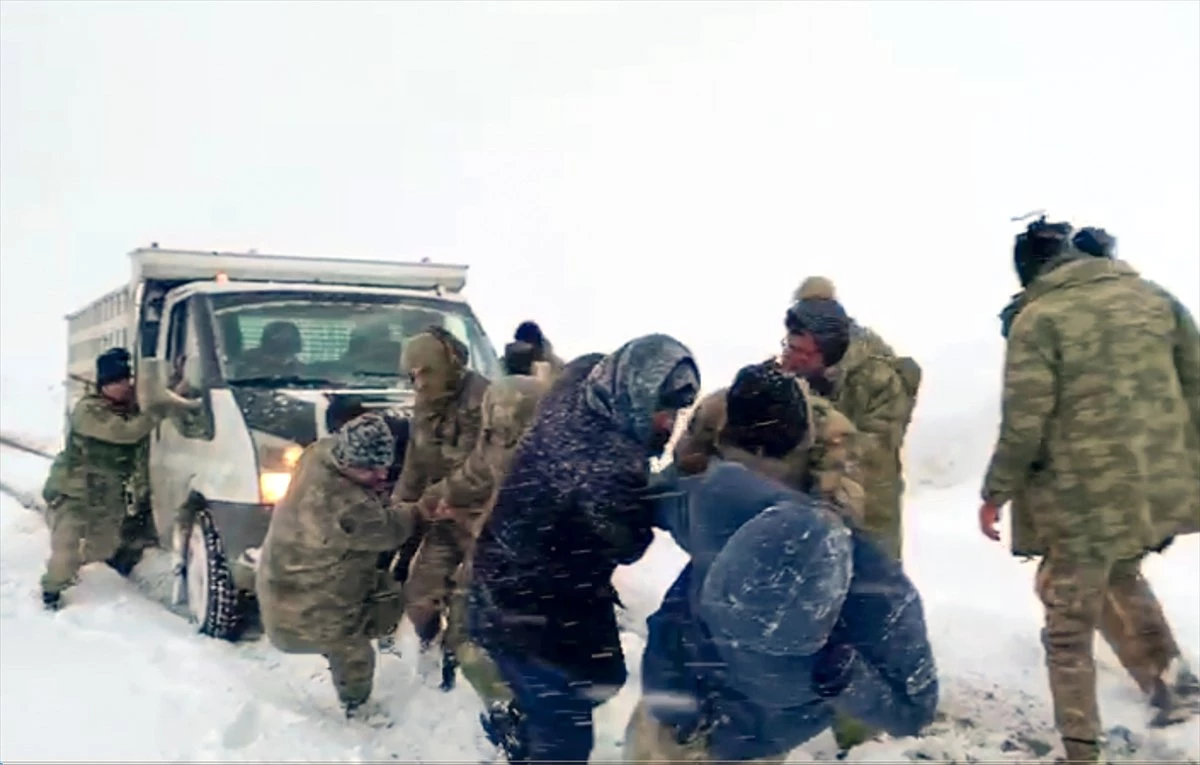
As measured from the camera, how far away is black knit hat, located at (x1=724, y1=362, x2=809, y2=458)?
10.4ft

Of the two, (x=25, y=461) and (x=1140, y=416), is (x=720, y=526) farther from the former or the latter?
(x=25, y=461)

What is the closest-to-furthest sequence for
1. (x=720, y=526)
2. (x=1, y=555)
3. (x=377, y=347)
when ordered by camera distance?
1. (x=720, y=526)
2. (x=377, y=347)
3. (x=1, y=555)

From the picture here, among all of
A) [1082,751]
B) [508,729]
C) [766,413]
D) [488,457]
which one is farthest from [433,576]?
[766,413]

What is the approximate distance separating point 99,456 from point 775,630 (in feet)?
21.2

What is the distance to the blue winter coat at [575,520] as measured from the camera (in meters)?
3.55

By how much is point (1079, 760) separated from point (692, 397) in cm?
226

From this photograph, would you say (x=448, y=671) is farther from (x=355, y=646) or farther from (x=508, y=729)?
(x=508, y=729)

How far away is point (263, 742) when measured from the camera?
5.09 metres

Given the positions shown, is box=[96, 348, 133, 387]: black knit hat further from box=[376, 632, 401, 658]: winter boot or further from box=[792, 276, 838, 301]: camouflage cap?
box=[792, 276, 838, 301]: camouflage cap

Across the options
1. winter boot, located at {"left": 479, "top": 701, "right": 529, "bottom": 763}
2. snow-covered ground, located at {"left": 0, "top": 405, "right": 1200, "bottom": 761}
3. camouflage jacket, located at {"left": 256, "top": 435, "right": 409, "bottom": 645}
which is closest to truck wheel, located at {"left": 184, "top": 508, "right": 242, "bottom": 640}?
snow-covered ground, located at {"left": 0, "top": 405, "right": 1200, "bottom": 761}

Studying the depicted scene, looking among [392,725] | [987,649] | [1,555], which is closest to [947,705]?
[987,649]

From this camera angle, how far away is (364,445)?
17.4 ft

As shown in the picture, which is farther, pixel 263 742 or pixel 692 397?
pixel 263 742

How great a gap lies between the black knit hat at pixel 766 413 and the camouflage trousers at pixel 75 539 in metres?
6.12
